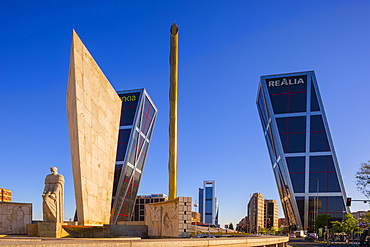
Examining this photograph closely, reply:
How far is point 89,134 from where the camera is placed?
744 inches

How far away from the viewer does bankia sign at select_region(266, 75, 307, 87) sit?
6812 cm

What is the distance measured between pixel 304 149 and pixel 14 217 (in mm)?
59645

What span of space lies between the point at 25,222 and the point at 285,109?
195 ft

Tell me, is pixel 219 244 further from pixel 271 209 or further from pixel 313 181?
pixel 271 209

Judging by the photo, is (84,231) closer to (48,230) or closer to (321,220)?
(48,230)

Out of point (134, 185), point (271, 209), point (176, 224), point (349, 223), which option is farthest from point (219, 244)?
→ point (271, 209)

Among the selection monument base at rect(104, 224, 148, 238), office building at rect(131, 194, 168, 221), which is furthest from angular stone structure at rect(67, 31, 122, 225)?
office building at rect(131, 194, 168, 221)

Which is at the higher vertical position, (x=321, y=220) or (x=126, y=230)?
(x=126, y=230)

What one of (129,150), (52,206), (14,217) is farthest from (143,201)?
(52,206)

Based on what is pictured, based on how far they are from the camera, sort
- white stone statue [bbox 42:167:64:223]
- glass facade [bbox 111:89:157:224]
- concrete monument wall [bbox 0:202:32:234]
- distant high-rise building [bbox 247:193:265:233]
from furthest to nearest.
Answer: distant high-rise building [bbox 247:193:265:233] → glass facade [bbox 111:89:157:224] → concrete monument wall [bbox 0:202:32:234] → white stone statue [bbox 42:167:64:223]

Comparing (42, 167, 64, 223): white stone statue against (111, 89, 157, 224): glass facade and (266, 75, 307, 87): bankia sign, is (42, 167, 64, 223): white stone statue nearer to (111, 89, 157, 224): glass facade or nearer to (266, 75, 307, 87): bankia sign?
(111, 89, 157, 224): glass facade

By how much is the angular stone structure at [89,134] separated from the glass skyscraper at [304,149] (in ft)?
167

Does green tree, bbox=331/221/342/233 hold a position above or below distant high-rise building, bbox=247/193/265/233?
above

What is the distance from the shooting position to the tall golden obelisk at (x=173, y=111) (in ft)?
67.5
